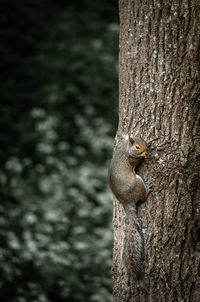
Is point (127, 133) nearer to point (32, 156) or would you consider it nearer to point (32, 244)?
point (32, 244)

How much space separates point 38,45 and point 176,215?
3.54 metres

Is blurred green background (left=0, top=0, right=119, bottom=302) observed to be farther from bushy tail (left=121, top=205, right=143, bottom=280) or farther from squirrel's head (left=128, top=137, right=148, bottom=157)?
squirrel's head (left=128, top=137, right=148, bottom=157)

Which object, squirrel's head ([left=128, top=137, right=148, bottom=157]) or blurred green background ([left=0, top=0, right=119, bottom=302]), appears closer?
squirrel's head ([left=128, top=137, right=148, bottom=157])

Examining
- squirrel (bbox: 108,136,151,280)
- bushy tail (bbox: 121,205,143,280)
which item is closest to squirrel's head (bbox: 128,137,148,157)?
squirrel (bbox: 108,136,151,280)

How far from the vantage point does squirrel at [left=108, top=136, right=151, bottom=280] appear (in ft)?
5.46

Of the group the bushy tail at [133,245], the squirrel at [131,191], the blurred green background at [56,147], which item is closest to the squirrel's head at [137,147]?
the squirrel at [131,191]

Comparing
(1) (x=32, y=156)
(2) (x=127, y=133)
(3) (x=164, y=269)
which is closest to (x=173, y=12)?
(2) (x=127, y=133)

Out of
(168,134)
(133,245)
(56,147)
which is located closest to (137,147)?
(168,134)

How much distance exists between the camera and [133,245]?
66.1 inches

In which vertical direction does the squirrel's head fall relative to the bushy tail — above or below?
above

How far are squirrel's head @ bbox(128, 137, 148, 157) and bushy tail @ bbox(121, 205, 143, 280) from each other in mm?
246

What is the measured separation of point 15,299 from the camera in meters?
3.07

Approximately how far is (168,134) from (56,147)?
2747 mm

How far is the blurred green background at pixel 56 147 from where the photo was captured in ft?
11.0
